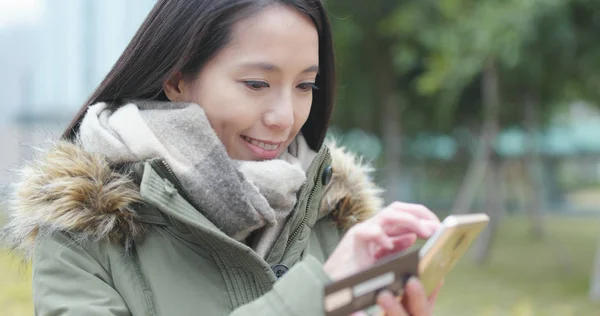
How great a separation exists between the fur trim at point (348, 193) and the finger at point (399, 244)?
0.43 metres

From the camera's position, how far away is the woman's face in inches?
52.9

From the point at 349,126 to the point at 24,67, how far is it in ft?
27.8

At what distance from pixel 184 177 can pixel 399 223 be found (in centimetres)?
42

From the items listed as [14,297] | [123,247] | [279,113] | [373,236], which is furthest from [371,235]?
[14,297]

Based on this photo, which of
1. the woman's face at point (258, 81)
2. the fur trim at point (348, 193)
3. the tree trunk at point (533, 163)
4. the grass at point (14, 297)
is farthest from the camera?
the tree trunk at point (533, 163)

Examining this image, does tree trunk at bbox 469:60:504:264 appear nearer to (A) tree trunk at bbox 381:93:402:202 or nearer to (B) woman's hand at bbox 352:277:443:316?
(A) tree trunk at bbox 381:93:402:202

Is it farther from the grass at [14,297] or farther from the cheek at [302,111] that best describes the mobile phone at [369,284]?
the grass at [14,297]

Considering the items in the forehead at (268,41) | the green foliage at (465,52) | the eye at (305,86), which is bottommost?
the green foliage at (465,52)

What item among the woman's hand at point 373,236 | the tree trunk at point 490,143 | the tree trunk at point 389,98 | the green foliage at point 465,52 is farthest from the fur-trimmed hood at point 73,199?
the tree trunk at point 389,98

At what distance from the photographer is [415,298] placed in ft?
3.32

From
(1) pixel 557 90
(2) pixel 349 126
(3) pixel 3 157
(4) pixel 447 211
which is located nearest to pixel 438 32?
(1) pixel 557 90

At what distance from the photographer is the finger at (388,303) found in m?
0.98

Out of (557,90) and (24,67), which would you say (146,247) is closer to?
(557,90)

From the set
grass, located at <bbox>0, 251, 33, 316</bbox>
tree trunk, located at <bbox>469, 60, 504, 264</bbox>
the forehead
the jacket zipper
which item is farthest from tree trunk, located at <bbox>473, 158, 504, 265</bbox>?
the forehead
